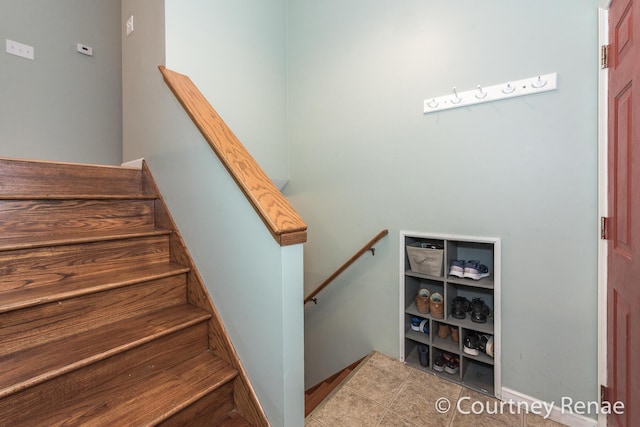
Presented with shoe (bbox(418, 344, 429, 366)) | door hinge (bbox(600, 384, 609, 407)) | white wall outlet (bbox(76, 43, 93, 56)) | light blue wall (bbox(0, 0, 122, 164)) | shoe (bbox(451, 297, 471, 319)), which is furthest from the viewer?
white wall outlet (bbox(76, 43, 93, 56))

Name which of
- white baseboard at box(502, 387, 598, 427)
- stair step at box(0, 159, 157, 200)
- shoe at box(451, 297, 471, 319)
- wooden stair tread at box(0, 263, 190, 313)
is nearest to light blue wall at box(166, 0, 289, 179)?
stair step at box(0, 159, 157, 200)

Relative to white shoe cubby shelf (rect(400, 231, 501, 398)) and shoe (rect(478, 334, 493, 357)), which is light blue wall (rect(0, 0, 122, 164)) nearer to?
white shoe cubby shelf (rect(400, 231, 501, 398))

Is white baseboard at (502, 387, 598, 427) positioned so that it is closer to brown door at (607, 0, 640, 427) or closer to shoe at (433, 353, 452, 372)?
brown door at (607, 0, 640, 427)

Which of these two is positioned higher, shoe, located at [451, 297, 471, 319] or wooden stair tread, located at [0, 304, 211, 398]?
wooden stair tread, located at [0, 304, 211, 398]

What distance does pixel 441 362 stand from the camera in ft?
5.98

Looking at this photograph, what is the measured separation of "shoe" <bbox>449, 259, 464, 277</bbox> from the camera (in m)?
1.75

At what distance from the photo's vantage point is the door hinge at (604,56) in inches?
50.2

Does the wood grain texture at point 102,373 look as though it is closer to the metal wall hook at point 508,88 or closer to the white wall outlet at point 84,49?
the metal wall hook at point 508,88

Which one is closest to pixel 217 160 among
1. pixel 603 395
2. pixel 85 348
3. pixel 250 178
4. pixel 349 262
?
pixel 250 178

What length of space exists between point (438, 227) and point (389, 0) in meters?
1.72

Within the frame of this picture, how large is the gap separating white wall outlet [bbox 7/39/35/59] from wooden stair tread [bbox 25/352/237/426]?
280cm

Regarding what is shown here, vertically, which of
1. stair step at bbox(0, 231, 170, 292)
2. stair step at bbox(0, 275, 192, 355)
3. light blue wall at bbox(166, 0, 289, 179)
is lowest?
stair step at bbox(0, 275, 192, 355)

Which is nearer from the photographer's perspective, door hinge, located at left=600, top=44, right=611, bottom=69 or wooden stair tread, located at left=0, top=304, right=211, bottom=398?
wooden stair tread, located at left=0, top=304, right=211, bottom=398

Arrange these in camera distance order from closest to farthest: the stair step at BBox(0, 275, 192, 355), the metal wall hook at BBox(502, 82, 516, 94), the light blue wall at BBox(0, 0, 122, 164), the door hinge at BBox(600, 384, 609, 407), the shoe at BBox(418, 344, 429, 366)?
1. the stair step at BBox(0, 275, 192, 355)
2. the door hinge at BBox(600, 384, 609, 407)
3. the metal wall hook at BBox(502, 82, 516, 94)
4. the shoe at BBox(418, 344, 429, 366)
5. the light blue wall at BBox(0, 0, 122, 164)
